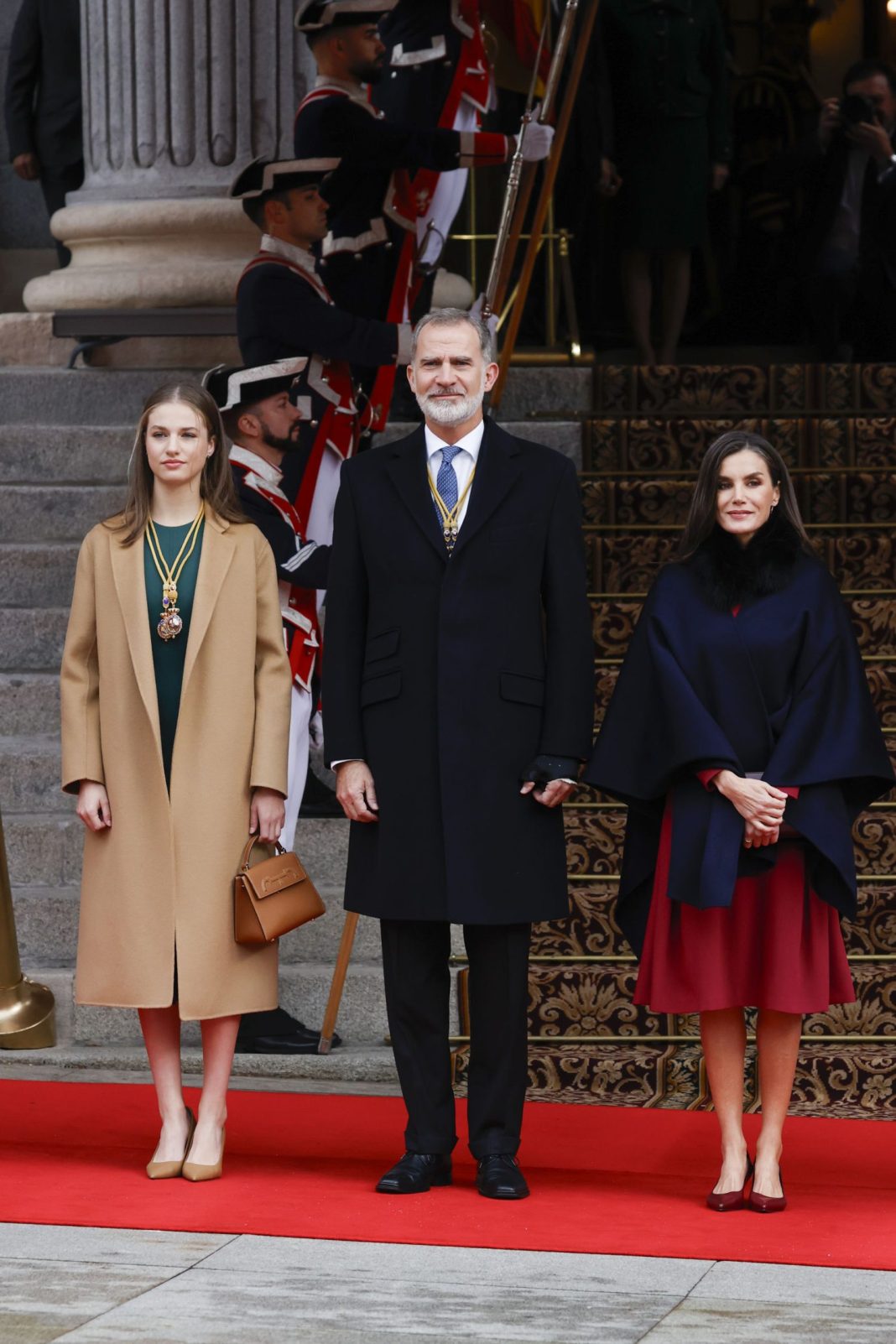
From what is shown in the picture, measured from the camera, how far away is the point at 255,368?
5695mm

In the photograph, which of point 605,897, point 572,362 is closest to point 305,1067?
point 605,897

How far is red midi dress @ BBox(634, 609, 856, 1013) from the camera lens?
406 cm

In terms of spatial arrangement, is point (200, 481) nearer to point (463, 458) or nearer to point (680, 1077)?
point (463, 458)

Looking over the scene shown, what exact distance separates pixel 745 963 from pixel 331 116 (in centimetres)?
272

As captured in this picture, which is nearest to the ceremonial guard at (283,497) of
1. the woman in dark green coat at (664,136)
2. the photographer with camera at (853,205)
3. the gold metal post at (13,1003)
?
the gold metal post at (13,1003)

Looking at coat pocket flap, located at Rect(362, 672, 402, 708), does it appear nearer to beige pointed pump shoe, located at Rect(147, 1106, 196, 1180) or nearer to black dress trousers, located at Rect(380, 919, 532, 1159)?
black dress trousers, located at Rect(380, 919, 532, 1159)

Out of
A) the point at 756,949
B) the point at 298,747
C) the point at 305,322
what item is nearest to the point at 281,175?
the point at 305,322

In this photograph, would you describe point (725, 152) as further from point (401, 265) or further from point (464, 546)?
point (464, 546)

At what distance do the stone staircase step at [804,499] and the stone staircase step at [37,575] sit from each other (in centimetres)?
174

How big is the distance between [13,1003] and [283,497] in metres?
1.62

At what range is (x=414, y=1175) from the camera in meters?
4.14

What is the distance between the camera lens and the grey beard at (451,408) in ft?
13.7

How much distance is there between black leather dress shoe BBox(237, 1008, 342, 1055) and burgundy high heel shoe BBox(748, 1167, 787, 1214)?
1612mm

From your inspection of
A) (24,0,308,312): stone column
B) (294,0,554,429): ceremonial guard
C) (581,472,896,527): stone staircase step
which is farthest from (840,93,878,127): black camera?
(294,0,554,429): ceremonial guard
